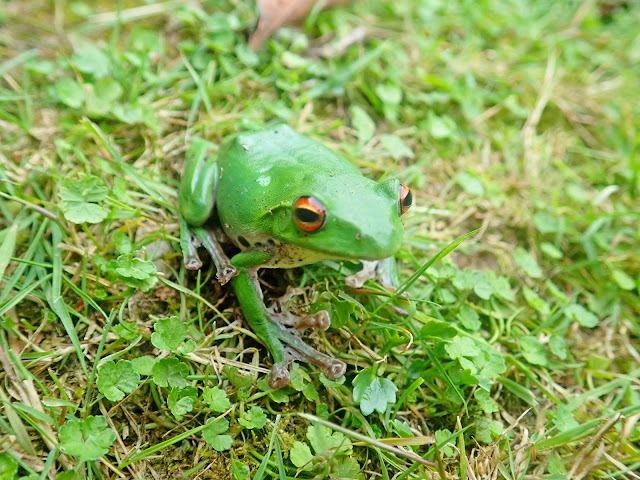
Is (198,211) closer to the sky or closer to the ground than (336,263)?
closer to the sky

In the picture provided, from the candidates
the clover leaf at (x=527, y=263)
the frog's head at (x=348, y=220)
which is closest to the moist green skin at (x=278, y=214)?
the frog's head at (x=348, y=220)

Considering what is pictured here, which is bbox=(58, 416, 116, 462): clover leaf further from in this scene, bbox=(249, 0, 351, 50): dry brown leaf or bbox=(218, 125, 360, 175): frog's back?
bbox=(249, 0, 351, 50): dry brown leaf

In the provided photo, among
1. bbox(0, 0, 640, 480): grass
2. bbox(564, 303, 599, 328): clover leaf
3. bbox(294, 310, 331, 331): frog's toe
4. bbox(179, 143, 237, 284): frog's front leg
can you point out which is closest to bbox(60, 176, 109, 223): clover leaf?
bbox(0, 0, 640, 480): grass

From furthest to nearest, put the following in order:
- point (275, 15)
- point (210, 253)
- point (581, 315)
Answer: point (275, 15) < point (581, 315) < point (210, 253)

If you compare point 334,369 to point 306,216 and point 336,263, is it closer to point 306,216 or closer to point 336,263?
point 336,263

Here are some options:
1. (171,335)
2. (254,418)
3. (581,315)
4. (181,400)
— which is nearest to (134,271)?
(171,335)

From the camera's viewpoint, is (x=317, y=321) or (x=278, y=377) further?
(x=317, y=321)

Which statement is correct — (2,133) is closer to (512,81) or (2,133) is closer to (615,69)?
(512,81)
